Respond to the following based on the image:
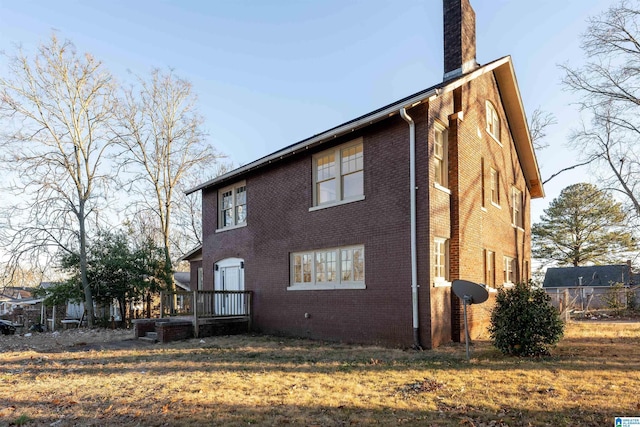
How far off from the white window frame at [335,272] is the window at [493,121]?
712cm

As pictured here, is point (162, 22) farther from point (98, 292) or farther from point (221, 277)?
point (98, 292)

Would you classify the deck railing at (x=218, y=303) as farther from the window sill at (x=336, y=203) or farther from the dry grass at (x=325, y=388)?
the window sill at (x=336, y=203)

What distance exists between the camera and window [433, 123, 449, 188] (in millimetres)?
11578

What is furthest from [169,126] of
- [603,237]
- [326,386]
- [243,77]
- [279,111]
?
[603,237]

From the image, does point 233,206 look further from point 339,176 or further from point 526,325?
point 526,325

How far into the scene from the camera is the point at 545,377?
6980 millimetres

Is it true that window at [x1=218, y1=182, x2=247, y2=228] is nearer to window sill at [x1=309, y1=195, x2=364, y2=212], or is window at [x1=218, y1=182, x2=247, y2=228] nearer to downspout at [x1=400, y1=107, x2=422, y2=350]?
window sill at [x1=309, y1=195, x2=364, y2=212]

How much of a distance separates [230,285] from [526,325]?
11.1 m

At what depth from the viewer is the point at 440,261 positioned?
11.3 metres

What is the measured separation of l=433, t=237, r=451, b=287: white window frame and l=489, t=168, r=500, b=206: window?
4586mm

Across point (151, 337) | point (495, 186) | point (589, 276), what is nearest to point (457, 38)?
point (495, 186)

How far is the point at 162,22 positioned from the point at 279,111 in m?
11.0

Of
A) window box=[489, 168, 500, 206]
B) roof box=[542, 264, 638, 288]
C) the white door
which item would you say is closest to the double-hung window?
window box=[489, 168, 500, 206]

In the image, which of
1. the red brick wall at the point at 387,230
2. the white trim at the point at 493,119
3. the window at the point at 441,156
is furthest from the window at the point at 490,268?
the white trim at the point at 493,119
